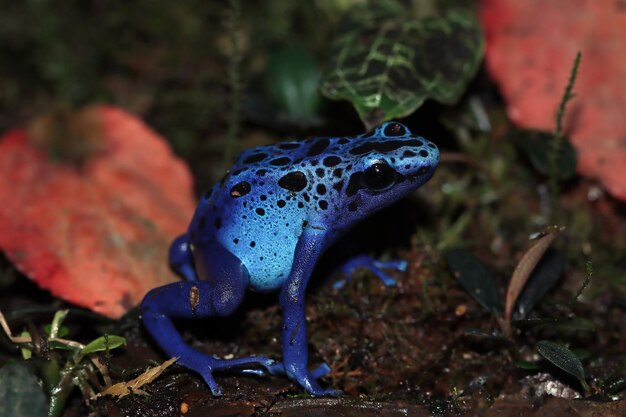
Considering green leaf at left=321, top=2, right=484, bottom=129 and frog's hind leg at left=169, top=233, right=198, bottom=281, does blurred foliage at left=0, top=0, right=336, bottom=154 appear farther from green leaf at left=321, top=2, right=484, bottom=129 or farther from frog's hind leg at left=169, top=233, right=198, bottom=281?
frog's hind leg at left=169, top=233, right=198, bottom=281

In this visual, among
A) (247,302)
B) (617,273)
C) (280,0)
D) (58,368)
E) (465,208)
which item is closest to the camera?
(58,368)

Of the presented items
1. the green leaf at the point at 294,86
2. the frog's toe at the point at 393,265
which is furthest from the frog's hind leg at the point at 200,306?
the green leaf at the point at 294,86

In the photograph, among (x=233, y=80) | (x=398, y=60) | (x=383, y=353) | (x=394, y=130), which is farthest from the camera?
(x=233, y=80)

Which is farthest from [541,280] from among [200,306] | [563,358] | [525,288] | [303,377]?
[200,306]

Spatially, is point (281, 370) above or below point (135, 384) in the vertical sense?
below

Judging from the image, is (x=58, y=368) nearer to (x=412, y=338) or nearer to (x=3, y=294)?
(x=3, y=294)

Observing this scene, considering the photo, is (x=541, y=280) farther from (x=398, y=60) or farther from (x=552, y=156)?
(x=398, y=60)

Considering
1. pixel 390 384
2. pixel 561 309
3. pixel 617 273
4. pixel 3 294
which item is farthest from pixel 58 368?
pixel 617 273
